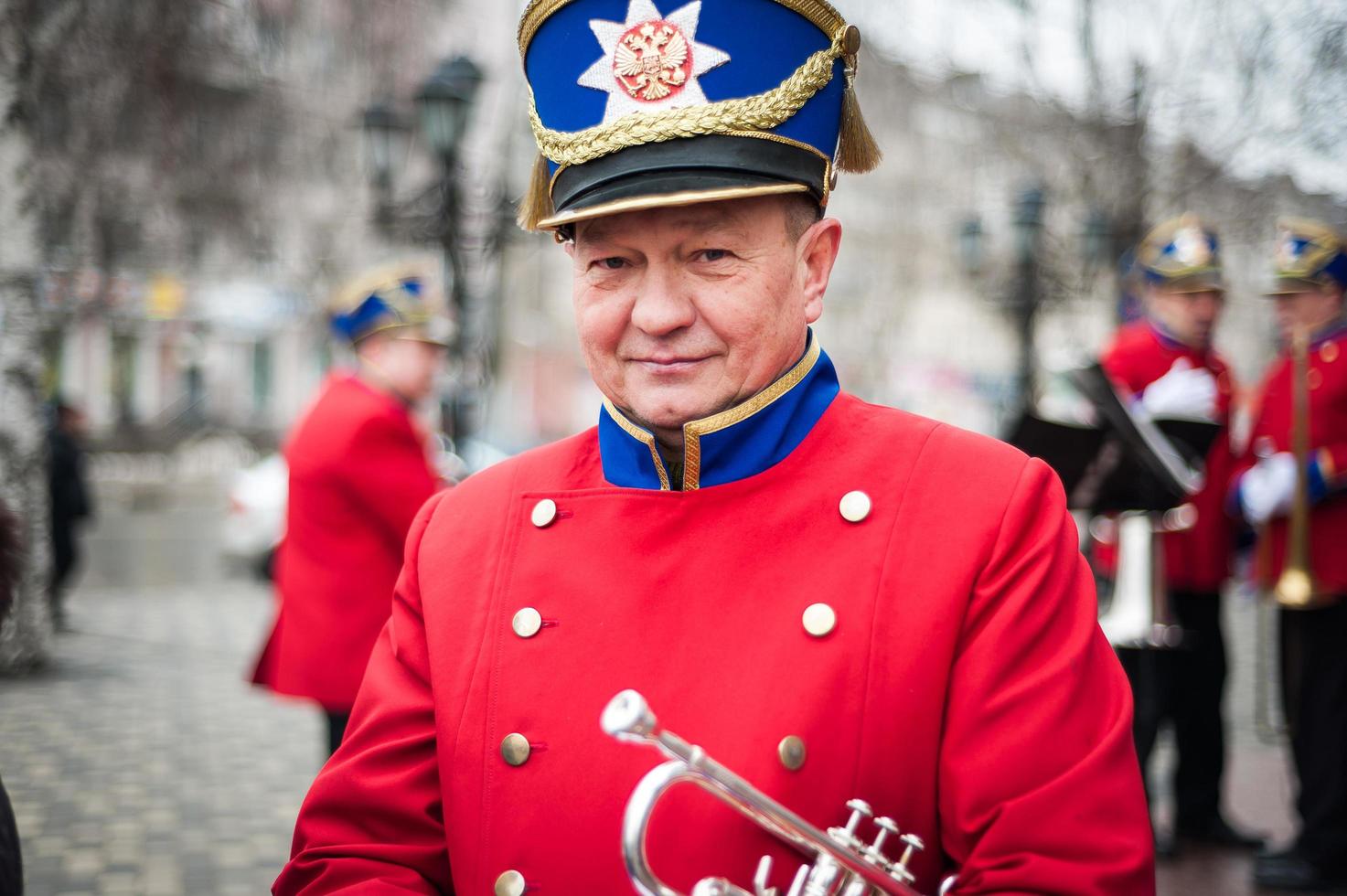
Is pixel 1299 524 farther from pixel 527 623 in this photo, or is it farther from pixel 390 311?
pixel 527 623

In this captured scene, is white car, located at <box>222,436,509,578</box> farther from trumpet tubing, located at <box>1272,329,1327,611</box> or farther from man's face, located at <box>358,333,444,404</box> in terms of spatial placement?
trumpet tubing, located at <box>1272,329,1327,611</box>

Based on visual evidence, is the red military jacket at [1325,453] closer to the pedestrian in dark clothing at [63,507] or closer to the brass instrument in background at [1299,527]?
the brass instrument in background at [1299,527]

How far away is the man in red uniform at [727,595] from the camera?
6.07 ft

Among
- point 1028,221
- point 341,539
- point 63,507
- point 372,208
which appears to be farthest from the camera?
point 372,208

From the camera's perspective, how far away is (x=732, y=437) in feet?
6.78

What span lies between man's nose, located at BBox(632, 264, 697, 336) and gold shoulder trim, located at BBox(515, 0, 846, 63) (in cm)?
44

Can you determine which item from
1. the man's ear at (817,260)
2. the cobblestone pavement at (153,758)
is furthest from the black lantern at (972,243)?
the man's ear at (817,260)

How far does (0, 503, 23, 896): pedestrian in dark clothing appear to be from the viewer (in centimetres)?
234

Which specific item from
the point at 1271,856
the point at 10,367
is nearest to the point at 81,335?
the point at 10,367

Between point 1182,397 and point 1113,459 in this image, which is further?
point 1182,397

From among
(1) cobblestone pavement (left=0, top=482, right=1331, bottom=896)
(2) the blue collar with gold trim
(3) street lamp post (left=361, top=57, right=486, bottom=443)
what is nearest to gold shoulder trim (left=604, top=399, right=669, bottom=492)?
(2) the blue collar with gold trim

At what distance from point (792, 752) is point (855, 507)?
0.40 meters

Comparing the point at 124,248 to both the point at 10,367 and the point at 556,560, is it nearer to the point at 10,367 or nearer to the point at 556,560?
the point at 10,367

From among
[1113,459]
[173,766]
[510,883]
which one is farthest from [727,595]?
[173,766]
